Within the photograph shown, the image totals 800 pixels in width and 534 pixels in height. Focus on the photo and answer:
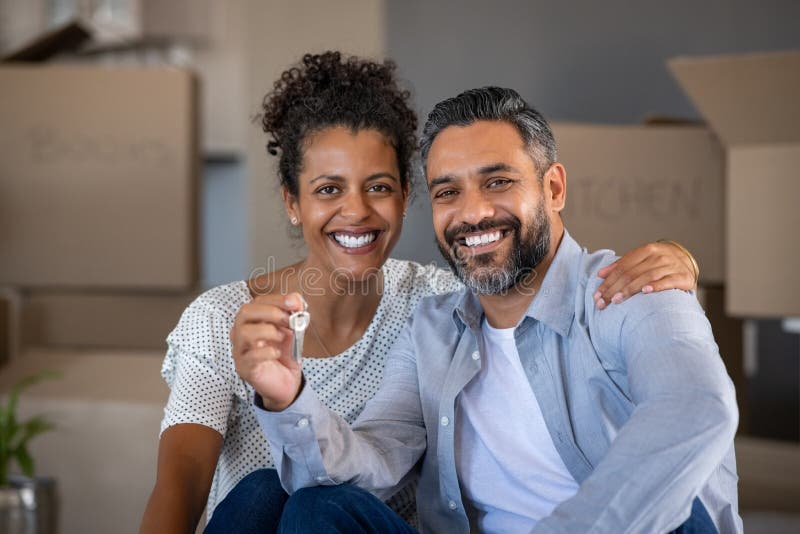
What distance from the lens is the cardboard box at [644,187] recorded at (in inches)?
66.7

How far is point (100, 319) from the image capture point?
1884 mm

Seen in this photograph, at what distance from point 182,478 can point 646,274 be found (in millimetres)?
559

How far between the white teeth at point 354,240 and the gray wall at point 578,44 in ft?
3.65

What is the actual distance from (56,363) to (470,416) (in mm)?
974

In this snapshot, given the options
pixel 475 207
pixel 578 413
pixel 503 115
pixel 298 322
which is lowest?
pixel 578 413

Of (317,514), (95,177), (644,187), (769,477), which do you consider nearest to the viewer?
(317,514)

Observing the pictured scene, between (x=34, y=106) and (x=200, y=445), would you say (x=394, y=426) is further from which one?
(x=34, y=106)

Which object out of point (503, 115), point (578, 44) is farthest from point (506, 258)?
point (578, 44)

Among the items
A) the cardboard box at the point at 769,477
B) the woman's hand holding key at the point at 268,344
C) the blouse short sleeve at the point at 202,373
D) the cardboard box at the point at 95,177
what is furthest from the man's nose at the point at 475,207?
the cardboard box at the point at 95,177

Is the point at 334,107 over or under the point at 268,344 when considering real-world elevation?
over

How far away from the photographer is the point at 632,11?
2.29 meters

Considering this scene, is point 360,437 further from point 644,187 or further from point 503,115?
point 644,187

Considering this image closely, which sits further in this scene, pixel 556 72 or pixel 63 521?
pixel 556 72

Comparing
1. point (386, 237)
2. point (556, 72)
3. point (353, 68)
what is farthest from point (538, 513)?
point (556, 72)
